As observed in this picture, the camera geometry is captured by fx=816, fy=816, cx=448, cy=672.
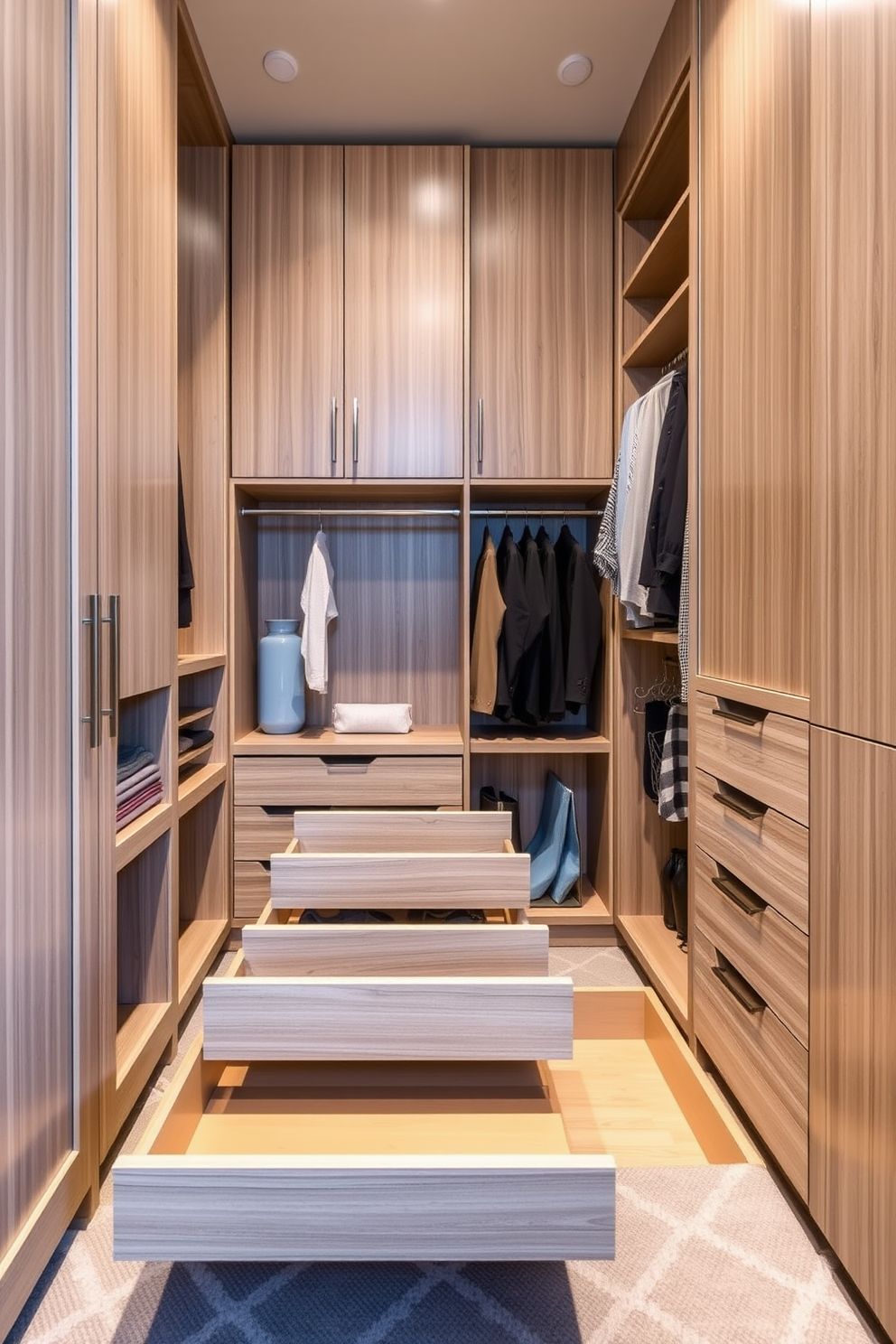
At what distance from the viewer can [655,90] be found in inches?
90.4

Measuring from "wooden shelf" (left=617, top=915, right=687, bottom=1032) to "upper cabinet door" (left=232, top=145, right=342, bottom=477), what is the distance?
5.91 feet

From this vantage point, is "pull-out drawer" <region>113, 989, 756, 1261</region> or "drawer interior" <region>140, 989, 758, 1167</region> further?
"drawer interior" <region>140, 989, 758, 1167</region>

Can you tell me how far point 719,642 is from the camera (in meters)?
1.83

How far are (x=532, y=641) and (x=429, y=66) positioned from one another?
1753 millimetres

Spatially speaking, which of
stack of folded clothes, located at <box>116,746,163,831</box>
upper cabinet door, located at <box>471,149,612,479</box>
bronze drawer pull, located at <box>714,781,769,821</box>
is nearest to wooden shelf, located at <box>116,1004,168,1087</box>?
stack of folded clothes, located at <box>116,746,163,831</box>

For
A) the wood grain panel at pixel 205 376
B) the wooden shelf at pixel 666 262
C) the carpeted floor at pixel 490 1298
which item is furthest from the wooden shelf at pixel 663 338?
the carpeted floor at pixel 490 1298

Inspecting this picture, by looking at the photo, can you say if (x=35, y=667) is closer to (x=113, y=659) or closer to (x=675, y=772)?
(x=113, y=659)

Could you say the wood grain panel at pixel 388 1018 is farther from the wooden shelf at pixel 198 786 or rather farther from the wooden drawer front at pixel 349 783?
the wooden drawer front at pixel 349 783

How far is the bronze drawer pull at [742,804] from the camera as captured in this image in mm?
1603

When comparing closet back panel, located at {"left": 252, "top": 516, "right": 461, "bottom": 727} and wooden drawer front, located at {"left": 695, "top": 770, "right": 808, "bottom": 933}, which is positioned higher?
closet back panel, located at {"left": 252, "top": 516, "right": 461, "bottom": 727}

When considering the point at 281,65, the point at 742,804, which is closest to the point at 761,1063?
the point at 742,804

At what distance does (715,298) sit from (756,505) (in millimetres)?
552

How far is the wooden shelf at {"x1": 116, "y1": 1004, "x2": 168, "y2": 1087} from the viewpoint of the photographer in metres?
1.67

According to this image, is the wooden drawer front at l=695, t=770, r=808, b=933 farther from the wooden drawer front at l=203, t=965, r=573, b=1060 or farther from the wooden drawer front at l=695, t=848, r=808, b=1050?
A: the wooden drawer front at l=203, t=965, r=573, b=1060
